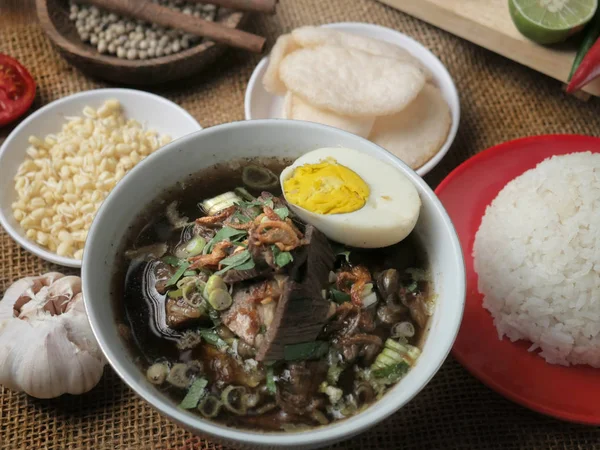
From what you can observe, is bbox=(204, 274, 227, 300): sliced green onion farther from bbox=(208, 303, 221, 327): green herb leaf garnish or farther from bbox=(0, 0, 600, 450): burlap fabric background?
bbox=(0, 0, 600, 450): burlap fabric background

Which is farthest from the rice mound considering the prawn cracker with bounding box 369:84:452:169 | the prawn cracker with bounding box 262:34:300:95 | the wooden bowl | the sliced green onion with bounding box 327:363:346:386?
the wooden bowl

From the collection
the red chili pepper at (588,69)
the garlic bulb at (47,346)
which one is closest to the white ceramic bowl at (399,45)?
the red chili pepper at (588,69)

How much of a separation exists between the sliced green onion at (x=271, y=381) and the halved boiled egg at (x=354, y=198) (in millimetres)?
433

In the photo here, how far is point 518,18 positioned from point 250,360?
212 cm

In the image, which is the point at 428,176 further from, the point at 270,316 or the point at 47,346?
the point at 47,346

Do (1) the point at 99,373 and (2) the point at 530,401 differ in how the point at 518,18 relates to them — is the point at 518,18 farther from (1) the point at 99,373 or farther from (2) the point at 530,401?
(1) the point at 99,373

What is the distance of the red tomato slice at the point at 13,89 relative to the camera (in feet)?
9.08

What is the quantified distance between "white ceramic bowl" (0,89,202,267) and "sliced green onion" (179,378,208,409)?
4.68 ft

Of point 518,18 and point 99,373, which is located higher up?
point 518,18

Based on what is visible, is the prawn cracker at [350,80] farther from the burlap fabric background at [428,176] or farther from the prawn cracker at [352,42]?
the burlap fabric background at [428,176]

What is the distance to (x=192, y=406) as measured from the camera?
4.89 ft

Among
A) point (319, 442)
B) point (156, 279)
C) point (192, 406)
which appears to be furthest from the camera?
point (156, 279)

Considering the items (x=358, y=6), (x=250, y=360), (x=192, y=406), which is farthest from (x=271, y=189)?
(x=358, y=6)

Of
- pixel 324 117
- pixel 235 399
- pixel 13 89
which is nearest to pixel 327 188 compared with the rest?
pixel 235 399
